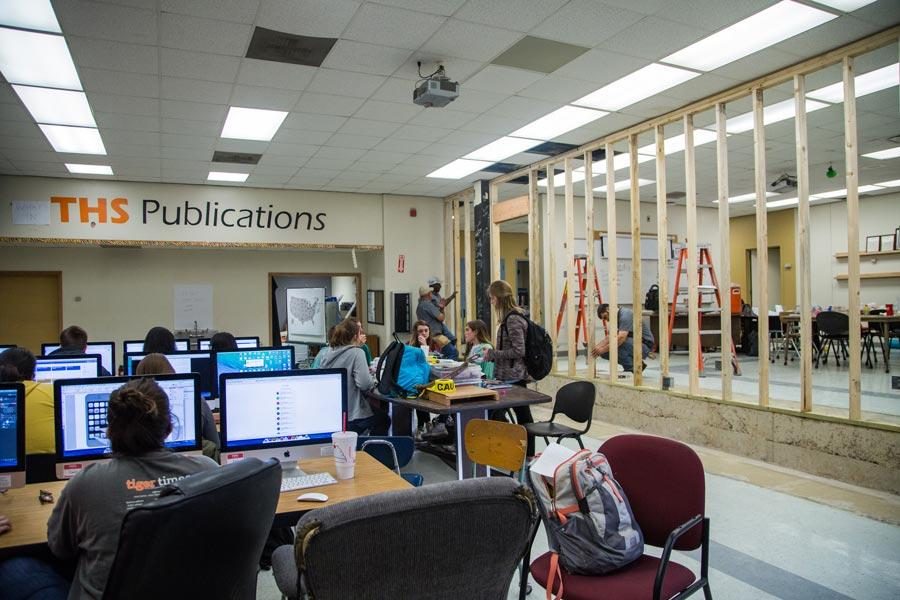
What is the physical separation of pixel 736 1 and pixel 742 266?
36.2ft

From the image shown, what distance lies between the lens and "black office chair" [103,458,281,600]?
1.38m

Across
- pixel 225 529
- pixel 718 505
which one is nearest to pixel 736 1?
pixel 718 505

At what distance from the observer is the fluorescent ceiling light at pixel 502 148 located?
7.21 metres

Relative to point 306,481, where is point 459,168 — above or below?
above

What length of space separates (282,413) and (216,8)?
9.00ft

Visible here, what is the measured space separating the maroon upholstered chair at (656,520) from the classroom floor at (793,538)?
0.86 metres

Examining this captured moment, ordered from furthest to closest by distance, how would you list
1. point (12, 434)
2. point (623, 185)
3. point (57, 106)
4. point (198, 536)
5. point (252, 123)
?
point (623, 185) → point (252, 123) → point (57, 106) → point (12, 434) → point (198, 536)

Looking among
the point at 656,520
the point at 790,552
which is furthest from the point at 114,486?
the point at 790,552

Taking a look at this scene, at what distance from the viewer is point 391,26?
4156 mm

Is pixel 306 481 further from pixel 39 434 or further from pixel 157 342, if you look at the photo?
pixel 157 342

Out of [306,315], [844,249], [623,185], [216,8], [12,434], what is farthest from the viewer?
[844,249]

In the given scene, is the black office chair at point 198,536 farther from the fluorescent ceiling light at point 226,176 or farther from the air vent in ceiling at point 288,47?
the fluorescent ceiling light at point 226,176

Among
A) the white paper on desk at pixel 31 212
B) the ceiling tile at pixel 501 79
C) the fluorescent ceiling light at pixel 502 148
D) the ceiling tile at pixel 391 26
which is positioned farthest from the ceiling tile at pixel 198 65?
the white paper on desk at pixel 31 212

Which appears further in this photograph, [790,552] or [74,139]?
[74,139]
